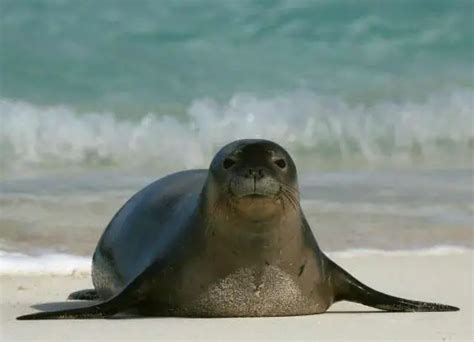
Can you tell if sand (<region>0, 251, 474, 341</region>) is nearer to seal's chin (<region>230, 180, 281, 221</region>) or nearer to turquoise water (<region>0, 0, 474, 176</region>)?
seal's chin (<region>230, 180, 281, 221</region>)

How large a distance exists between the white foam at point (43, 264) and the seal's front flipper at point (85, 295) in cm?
178

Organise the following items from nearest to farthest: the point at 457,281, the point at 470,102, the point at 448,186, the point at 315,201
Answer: the point at 457,281
the point at 315,201
the point at 448,186
the point at 470,102

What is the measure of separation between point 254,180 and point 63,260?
463 cm

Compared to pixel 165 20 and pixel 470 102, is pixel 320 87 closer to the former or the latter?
pixel 470 102

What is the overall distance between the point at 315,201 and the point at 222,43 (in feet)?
27.8

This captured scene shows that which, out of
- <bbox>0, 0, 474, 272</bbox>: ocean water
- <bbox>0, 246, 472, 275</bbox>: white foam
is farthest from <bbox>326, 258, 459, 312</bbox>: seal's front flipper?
<bbox>0, 0, 474, 272</bbox>: ocean water

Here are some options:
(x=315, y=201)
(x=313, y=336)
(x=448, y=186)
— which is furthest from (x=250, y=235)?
(x=448, y=186)

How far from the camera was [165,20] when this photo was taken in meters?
22.1

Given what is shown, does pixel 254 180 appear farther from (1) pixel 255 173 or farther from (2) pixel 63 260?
(2) pixel 63 260

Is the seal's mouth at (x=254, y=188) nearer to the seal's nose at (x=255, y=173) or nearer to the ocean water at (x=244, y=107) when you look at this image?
the seal's nose at (x=255, y=173)

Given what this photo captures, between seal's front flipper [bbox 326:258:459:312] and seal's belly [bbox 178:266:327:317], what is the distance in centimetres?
44

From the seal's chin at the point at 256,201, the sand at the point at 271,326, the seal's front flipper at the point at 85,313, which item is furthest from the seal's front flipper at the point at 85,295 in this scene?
the seal's chin at the point at 256,201

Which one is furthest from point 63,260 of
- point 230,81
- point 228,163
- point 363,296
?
point 230,81

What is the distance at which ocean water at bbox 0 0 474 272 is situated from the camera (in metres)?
12.6
